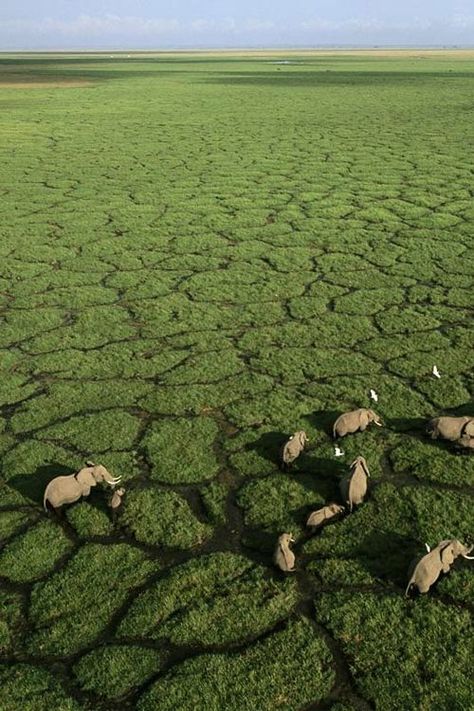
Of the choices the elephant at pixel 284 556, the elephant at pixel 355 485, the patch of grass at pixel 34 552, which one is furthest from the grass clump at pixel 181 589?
the elephant at pixel 355 485

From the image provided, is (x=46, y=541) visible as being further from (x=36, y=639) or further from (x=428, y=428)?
(x=428, y=428)

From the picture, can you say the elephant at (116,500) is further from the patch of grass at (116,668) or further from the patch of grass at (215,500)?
the patch of grass at (116,668)

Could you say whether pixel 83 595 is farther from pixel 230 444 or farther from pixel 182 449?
pixel 230 444

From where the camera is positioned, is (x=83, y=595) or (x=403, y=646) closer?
(x=403, y=646)

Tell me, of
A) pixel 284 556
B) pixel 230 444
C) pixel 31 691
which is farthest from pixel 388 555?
pixel 31 691

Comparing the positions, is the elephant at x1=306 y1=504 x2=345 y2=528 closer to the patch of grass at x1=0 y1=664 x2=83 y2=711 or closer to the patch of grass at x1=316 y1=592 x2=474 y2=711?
the patch of grass at x1=316 y1=592 x2=474 y2=711

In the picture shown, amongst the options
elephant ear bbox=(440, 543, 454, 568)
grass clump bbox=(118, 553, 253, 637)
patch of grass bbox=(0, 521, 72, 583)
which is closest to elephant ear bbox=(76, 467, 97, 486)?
patch of grass bbox=(0, 521, 72, 583)

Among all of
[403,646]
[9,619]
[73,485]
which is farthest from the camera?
[73,485]
